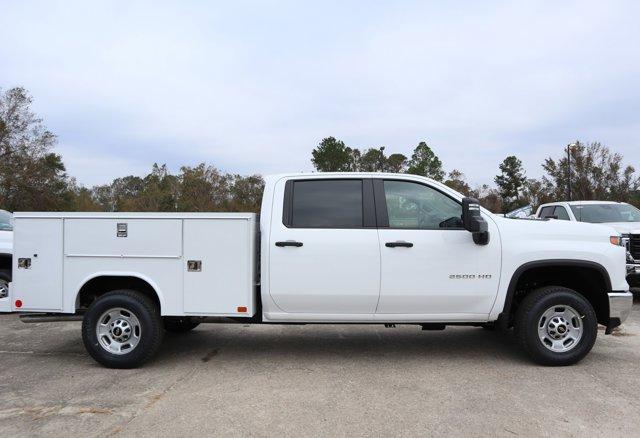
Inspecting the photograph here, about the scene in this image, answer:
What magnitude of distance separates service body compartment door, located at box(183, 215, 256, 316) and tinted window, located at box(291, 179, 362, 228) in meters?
0.53

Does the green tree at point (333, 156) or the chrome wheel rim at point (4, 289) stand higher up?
the green tree at point (333, 156)

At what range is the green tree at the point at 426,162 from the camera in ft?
182

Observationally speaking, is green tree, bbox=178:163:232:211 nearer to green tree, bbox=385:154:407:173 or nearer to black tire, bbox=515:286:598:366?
green tree, bbox=385:154:407:173

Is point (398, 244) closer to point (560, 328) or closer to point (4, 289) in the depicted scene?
point (560, 328)

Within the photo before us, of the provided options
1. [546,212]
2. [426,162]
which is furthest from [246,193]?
[546,212]

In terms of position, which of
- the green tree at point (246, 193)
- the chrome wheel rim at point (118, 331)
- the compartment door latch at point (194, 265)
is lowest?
the chrome wheel rim at point (118, 331)

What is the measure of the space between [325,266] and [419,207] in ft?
3.88

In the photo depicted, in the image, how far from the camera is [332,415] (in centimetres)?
419

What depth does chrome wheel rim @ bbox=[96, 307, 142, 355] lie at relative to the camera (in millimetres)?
5504

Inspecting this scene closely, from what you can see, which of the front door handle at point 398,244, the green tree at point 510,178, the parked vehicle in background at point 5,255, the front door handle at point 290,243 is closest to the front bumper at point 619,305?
the front door handle at point 398,244

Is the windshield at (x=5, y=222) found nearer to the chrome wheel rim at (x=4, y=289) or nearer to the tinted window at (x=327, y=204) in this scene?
the chrome wheel rim at (x=4, y=289)

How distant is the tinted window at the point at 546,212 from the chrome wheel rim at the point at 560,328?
6.87 meters

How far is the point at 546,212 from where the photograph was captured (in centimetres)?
1209

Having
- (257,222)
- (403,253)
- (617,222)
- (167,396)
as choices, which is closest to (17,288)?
(167,396)
